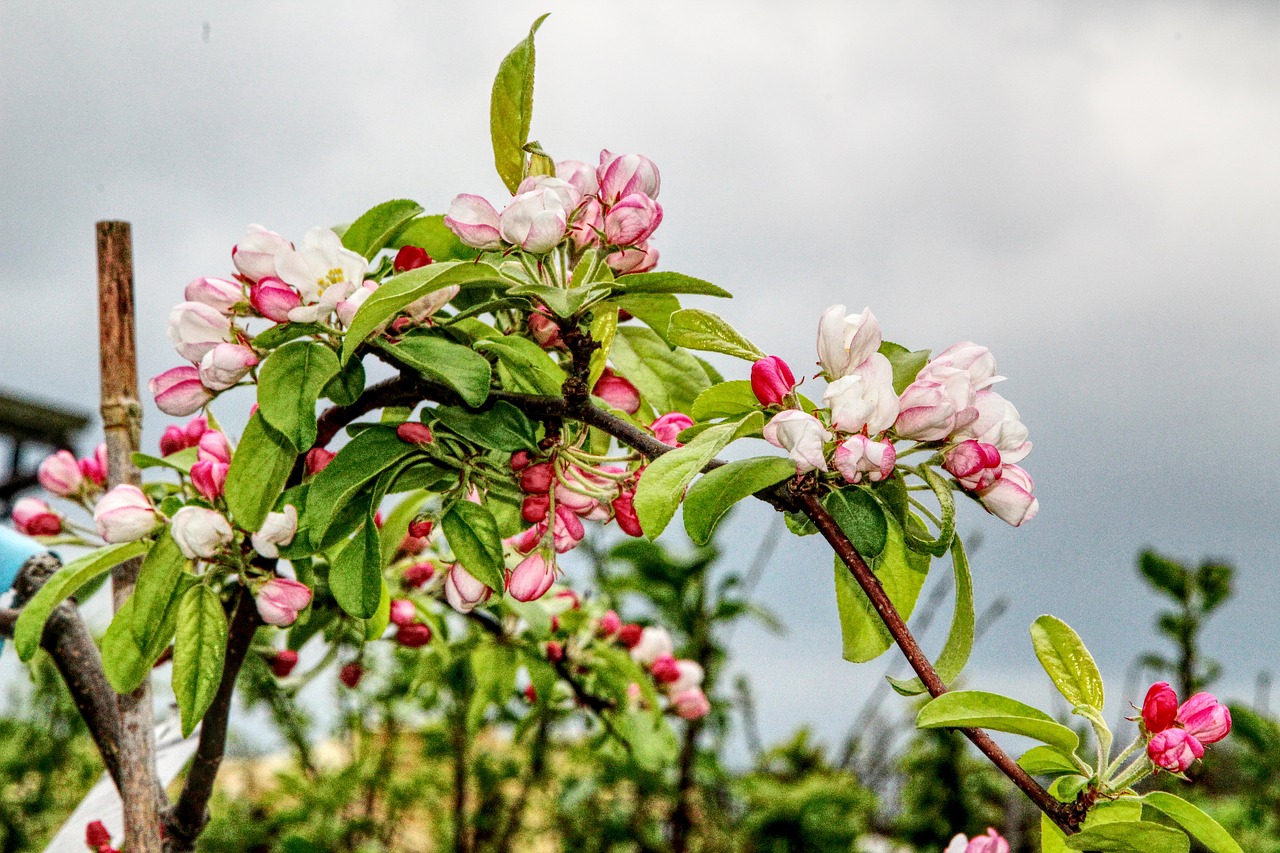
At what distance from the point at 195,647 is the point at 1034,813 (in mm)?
2683

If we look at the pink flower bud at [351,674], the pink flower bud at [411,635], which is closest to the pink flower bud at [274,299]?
the pink flower bud at [411,635]

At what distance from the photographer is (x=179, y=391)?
0.86 meters

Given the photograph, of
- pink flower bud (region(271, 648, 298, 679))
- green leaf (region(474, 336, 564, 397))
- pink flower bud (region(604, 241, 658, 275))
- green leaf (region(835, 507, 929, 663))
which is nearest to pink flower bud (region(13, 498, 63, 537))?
pink flower bud (region(271, 648, 298, 679))

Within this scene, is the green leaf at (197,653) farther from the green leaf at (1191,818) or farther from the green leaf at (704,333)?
the green leaf at (1191,818)

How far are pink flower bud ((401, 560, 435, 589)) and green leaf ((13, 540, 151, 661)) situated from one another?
0.38 m

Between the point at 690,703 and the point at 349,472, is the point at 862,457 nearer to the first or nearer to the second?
the point at 349,472

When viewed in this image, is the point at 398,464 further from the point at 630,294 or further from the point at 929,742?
the point at 929,742

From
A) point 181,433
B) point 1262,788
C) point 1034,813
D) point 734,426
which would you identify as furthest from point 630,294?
Result: point 1034,813

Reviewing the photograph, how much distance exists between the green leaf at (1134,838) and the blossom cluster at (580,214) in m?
0.47

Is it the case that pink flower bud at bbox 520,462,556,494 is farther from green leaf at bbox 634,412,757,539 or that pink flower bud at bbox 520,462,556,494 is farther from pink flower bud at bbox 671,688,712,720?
pink flower bud at bbox 671,688,712,720

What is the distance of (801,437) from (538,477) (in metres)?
0.24

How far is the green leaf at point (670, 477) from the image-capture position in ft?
2.18

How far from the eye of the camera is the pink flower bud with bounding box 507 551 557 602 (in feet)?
2.72

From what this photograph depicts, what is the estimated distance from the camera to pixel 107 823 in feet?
3.99
